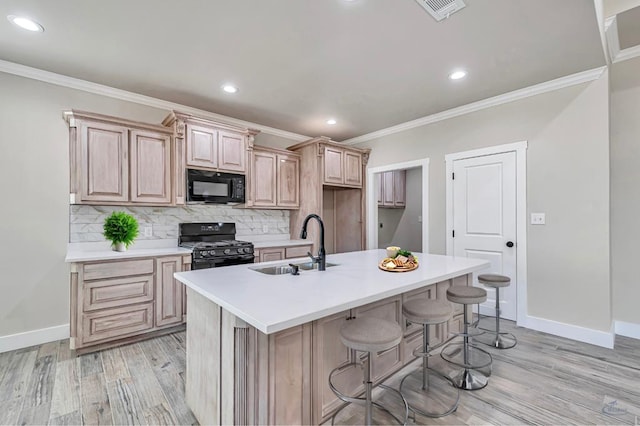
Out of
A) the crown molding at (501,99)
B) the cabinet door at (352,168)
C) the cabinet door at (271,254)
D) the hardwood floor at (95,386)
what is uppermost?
the crown molding at (501,99)

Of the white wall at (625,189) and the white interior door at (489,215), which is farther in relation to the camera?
the white interior door at (489,215)

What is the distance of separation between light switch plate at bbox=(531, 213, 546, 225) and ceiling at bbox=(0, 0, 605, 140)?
1423mm

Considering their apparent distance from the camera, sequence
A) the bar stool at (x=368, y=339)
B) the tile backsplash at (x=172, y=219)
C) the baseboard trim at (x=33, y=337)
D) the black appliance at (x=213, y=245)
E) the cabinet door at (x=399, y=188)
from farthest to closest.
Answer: the cabinet door at (x=399, y=188) → the black appliance at (x=213, y=245) → the tile backsplash at (x=172, y=219) → the baseboard trim at (x=33, y=337) → the bar stool at (x=368, y=339)

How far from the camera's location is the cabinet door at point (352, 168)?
4.77 metres

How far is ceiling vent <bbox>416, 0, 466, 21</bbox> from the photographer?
1920 millimetres

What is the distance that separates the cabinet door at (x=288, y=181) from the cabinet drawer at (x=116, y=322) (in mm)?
2190

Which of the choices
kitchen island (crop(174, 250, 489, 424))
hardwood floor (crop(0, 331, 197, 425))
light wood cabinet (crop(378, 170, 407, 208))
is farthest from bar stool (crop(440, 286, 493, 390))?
light wood cabinet (crop(378, 170, 407, 208))

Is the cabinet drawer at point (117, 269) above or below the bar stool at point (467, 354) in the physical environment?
above

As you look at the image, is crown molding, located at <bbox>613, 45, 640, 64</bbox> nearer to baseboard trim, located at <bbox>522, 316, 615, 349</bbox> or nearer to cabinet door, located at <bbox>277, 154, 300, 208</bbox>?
baseboard trim, located at <bbox>522, 316, 615, 349</bbox>

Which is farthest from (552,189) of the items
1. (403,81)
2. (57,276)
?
(57,276)

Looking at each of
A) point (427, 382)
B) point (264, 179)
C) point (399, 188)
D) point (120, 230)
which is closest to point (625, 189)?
point (427, 382)

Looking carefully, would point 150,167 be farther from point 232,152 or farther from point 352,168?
point 352,168

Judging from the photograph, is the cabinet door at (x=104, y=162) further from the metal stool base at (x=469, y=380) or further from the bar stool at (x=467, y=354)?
the metal stool base at (x=469, y=380)

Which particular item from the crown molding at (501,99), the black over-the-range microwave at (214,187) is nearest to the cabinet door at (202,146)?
the black over-the-range microwave at (214,187)
